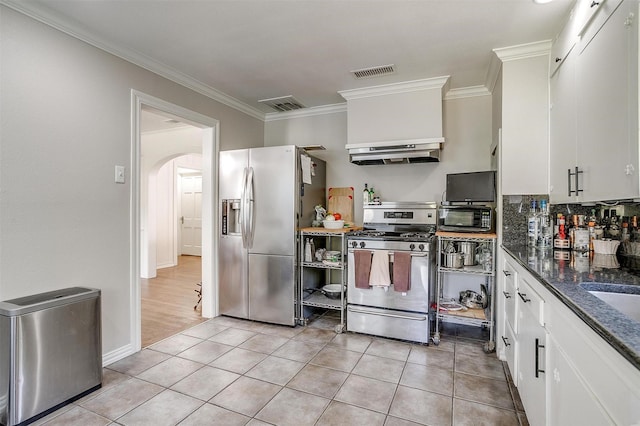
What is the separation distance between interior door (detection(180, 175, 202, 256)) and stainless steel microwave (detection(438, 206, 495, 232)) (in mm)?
6917

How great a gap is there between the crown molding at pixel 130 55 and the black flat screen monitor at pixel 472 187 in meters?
2.59

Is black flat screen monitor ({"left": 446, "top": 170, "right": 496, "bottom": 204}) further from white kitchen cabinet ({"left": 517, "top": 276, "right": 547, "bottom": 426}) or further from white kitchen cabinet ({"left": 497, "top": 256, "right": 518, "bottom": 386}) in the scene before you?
white kitchen cabinet ({"left": 517, "top": 276, "right": 547, "bottom": 426})

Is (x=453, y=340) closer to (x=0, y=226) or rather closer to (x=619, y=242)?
(x=619, y=242)

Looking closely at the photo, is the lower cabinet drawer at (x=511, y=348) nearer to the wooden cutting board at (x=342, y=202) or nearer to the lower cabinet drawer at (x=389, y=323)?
the lower cabinet drawer at (x=389, y=323)

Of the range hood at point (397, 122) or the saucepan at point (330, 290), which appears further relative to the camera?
the saucepan at point (330, 290)

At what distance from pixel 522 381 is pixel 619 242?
1.07 metres

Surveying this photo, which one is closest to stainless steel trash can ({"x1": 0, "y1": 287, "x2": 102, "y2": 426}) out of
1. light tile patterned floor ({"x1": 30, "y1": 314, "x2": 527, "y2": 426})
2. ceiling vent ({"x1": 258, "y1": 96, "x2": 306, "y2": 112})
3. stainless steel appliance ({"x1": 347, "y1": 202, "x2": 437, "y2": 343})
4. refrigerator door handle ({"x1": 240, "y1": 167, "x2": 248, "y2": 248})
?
light tile patterned floor ({"x1": 30, "y1": 314, "x2": 527, "y2": 426})

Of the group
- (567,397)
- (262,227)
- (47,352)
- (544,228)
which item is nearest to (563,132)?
(544,228)

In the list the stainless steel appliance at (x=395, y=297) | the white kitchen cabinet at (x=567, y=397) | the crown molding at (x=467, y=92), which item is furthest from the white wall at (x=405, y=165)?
the white kitchen cabinet at (x=567, y=397)

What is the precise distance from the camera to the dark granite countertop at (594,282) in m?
0.79

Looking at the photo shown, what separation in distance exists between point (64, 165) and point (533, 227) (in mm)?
3430

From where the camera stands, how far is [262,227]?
3.35 metres

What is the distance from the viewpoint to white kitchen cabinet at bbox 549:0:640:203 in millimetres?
1323

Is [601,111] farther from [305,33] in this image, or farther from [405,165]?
[405,165]
